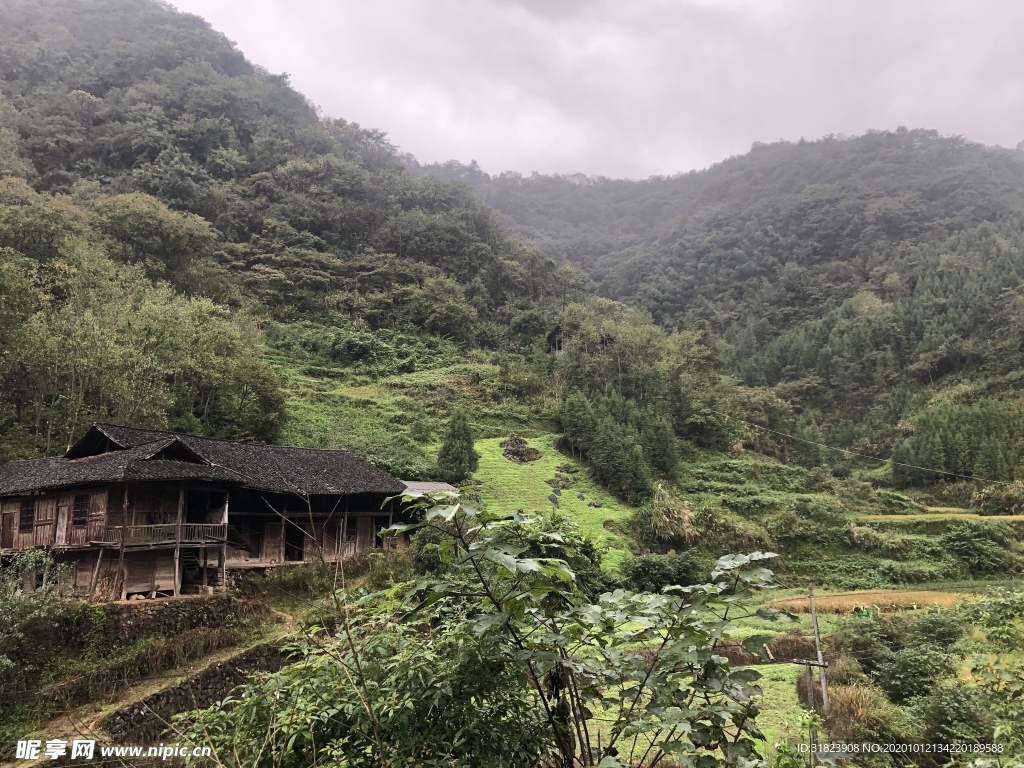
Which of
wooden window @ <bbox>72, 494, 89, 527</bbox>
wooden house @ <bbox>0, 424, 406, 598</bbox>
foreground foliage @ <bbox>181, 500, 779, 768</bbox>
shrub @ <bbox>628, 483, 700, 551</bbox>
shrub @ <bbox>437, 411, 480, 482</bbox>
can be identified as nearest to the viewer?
foreground foliage @ <bbox>181, 500, 779, 768</bbox>

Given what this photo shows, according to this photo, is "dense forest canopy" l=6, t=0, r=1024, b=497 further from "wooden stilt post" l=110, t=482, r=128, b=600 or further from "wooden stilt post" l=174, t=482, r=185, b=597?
"wooden stilt post" l=110, t=482, r=128, b=600

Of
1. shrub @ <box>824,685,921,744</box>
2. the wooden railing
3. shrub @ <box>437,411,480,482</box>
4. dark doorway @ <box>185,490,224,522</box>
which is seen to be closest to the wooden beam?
the wooden railing

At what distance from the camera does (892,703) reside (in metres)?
11.1

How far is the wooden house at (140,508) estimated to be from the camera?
1341 cm

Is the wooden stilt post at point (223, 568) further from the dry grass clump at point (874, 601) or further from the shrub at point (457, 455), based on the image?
the dry grass clump at point (874, 601)

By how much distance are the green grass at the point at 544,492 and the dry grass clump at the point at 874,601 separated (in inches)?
246

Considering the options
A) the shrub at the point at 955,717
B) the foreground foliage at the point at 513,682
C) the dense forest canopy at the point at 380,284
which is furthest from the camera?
the dense forest canopy at the point at 380,284

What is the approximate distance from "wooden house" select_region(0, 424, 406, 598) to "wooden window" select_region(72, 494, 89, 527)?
1.0 inches

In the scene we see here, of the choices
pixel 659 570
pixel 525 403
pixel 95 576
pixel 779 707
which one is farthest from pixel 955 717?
pixel 525 403

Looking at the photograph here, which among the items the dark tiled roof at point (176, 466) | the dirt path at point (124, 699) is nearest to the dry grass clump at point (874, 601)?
the dark tiled roof at point (176, 466)

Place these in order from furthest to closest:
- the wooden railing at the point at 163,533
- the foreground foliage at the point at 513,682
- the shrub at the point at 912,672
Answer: the wooden railing at the point at 163,533 → the shrub at the point at 912,672 → the foreground foliage at the point at 513,682

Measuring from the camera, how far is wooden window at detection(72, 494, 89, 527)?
13.8 metres

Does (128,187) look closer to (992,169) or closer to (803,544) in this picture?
(803,544)

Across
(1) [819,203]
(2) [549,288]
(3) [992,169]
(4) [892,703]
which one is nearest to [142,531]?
(4) [892,703]
